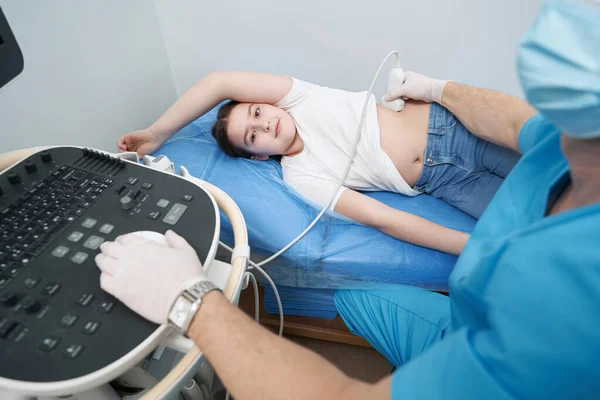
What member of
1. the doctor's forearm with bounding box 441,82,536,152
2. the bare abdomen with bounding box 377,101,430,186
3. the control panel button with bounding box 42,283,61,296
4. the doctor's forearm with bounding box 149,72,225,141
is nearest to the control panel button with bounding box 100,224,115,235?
the control panel button with bounding box 42,283,61,296

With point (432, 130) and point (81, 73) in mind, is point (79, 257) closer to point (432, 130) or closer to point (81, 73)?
point (81, 73)

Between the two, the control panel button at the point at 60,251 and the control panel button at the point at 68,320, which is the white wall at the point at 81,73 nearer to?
the control panel button at the point at 60,251

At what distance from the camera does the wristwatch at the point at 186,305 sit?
1.65 feet

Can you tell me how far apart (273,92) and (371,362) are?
3.56 ft

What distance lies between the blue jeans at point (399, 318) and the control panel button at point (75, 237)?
2.39 feet

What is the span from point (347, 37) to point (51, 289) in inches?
53.7

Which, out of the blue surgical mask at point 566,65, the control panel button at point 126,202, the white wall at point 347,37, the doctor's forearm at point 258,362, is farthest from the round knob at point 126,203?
the white wall at point 347,37

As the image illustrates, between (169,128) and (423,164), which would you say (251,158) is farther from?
(423,164)

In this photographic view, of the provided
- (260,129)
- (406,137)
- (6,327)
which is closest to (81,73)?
(260,129)

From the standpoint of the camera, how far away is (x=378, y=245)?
1075 millimetres

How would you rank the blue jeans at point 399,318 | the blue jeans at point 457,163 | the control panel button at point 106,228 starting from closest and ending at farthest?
1. the control panel button at point 106,228
2. the blue jeans at point 399,318
3. the blue jeans at point 457,163

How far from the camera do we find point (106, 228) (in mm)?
584

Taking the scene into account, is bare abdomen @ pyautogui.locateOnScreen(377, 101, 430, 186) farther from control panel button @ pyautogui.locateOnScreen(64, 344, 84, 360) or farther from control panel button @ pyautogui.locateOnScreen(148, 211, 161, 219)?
control panel button @ pyautogui.locateOnScreen(64, 344, 84, 360)

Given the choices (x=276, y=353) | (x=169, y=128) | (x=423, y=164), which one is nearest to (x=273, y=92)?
(x=169, y=128)
